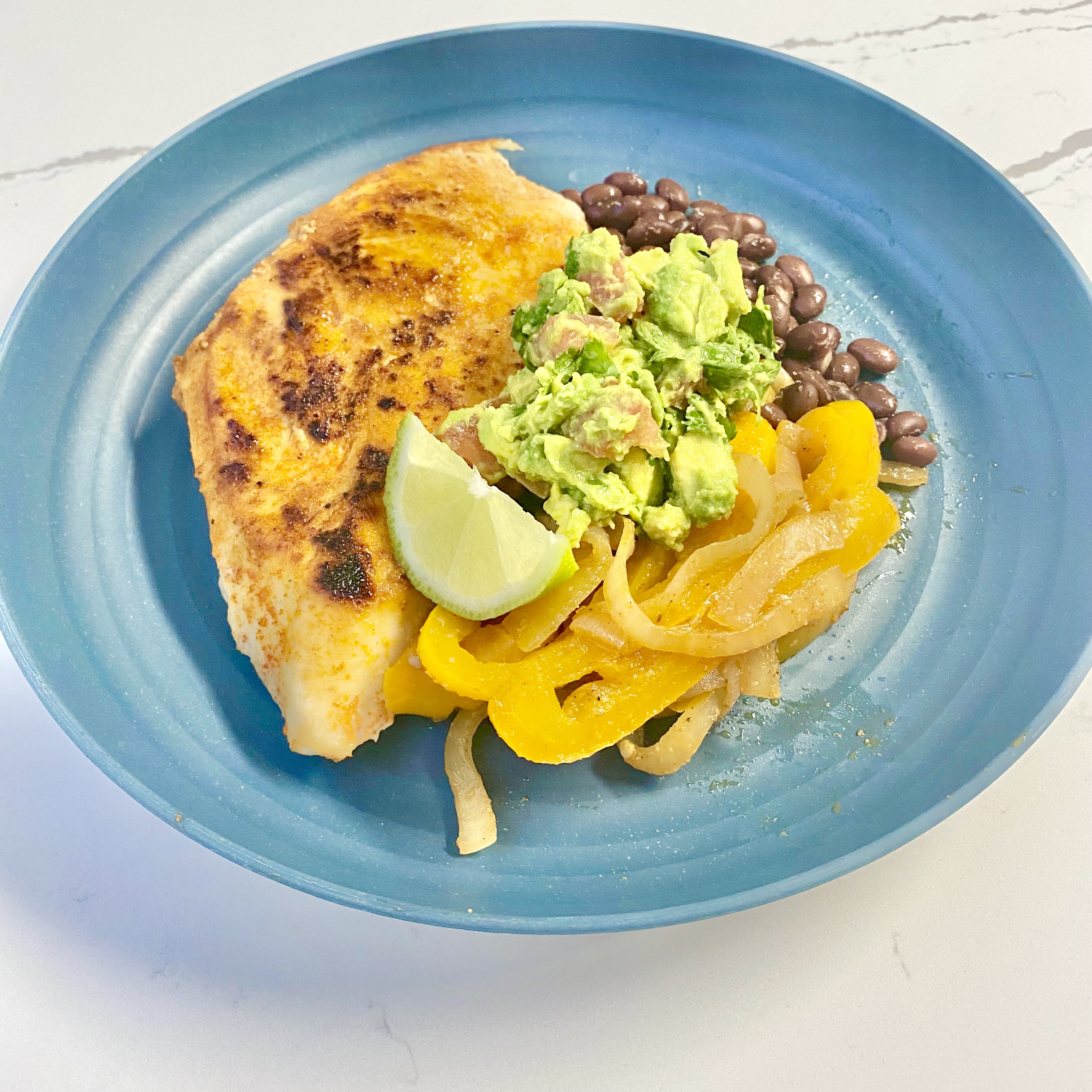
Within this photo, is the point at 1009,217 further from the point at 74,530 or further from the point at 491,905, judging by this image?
the point at 74,530

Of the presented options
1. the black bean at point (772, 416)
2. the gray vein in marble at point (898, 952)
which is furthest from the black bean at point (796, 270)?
the gray vein in marble at point (898, 952)

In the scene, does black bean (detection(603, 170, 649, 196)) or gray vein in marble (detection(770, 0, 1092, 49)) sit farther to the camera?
gray vein in marble (detection(770, 0, 1092, 49))

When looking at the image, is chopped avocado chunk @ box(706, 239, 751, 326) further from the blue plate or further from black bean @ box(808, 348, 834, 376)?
the blue plate

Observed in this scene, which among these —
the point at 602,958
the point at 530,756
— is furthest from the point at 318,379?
the point at 602,958

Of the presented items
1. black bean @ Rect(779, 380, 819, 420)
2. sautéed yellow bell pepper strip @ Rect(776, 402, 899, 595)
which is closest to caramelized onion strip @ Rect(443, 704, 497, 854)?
sautéed yellow bell pepper strip @ Rect(776, 402, 899, 595)

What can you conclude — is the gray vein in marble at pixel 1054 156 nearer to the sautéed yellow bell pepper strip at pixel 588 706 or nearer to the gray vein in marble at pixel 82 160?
the sautéed yellow bell pepper strip at pixel 588 706

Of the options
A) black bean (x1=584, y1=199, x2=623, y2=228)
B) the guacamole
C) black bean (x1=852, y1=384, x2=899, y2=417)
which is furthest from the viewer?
black bean (x1=584, y1=199, x2=623, y2=228)
